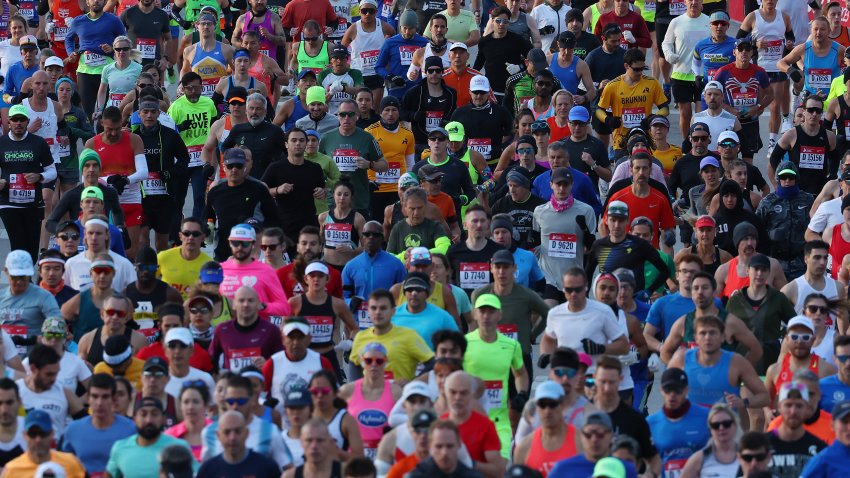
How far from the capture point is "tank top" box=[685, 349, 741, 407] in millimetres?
13008

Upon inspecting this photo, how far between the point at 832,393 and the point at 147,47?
11.1 meters

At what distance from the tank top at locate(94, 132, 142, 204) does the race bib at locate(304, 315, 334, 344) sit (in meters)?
4.01

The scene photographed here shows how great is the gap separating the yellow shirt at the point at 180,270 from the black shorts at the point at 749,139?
21.7 feet

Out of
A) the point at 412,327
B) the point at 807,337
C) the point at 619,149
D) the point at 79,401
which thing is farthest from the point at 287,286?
the point at 619,149

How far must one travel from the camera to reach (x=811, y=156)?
1872 cm

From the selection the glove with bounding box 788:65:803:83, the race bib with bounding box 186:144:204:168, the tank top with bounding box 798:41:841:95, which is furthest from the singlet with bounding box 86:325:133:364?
the glove with bounding box 788:65:803:83

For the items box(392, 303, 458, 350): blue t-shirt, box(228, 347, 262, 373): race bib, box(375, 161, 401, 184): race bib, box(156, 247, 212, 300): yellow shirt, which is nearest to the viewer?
box(228, 347, 262, 373): race bib

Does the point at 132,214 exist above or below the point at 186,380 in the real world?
below

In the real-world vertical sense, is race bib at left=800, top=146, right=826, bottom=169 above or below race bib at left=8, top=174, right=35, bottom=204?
below

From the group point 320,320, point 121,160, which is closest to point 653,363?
point 320,320

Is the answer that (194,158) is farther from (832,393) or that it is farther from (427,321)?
(832,393)

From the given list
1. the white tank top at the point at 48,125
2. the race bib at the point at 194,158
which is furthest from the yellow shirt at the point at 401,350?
the white tank top at the point at 48,125

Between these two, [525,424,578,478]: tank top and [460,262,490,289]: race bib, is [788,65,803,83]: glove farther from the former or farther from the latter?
[525,424,578,478]: tank top

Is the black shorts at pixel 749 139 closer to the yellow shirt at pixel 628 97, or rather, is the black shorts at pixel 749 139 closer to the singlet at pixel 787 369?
the yellow shirt at pixel 628 97
